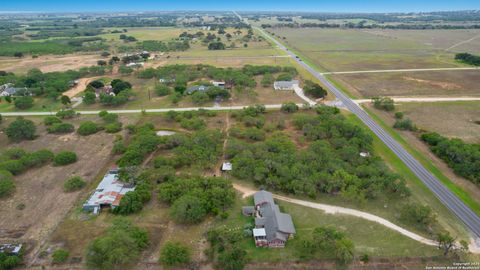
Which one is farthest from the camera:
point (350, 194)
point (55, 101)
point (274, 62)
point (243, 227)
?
point (274, 62)

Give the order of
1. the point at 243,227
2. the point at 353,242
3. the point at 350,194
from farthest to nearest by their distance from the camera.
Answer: the point at 350,194 → the point at 243,227 → the point at 353,242

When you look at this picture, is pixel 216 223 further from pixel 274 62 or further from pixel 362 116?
pixel 274 62

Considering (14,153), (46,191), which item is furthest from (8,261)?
(14,153)

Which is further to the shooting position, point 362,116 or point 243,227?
point 362,116

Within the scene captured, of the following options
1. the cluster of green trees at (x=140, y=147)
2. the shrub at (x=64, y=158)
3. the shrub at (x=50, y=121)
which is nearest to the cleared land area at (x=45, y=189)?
the shrub at (x=64, y=158)

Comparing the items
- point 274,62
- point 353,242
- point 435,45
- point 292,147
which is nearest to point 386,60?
point 274,62

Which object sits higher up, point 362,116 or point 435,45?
point 435,45

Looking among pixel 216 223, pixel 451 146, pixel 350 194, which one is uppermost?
pixel 451 146

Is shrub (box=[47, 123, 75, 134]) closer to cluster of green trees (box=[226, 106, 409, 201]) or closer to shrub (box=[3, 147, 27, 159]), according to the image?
shrub (box=[3, 147, 27, 159])
